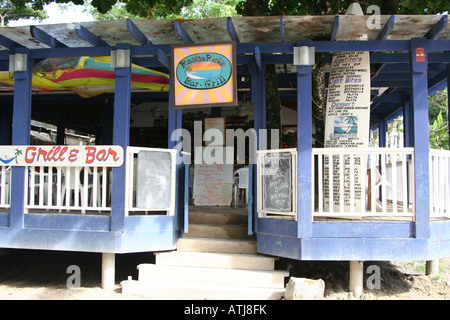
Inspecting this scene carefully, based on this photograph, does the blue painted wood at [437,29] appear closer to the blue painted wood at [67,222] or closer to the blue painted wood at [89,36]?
the blue painted wood at [89,36]

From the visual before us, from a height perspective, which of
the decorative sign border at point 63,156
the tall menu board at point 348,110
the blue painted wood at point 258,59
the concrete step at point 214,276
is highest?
the blue painted wood at point 258,59

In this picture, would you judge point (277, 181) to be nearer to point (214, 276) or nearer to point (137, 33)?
point (214, 276)

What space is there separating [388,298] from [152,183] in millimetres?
3531

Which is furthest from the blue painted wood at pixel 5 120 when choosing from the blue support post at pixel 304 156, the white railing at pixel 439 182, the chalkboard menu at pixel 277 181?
the white railing at pixel 439 182

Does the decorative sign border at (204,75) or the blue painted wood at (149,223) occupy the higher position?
the decorative sign border at (204,75)

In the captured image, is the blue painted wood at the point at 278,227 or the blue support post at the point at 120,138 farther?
the blue support post at the point at 120,138

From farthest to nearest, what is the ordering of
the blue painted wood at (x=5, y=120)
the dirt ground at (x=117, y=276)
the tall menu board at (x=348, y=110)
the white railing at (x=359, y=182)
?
1. the blue painted wood at (x=5, y=120)
2. the tall menu board at (x=348, y=110)
3. the dirt ground at (x=117, y=276)
4. the white railing at (x=359, y=182)

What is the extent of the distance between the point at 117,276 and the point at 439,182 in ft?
16.3

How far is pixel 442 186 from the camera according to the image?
5836mm

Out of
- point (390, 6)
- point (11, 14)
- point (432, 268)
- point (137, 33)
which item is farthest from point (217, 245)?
point (11, 14)

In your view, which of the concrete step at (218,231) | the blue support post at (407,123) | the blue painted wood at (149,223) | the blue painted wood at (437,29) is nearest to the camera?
the blue painted wood at (437,29)

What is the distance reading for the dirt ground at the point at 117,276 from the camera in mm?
5555

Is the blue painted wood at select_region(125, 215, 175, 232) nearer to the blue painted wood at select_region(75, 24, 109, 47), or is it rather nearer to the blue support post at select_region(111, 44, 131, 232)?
the blue support post at select_region(111, 44, 131, 232)

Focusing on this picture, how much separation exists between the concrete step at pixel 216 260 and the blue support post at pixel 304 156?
708mm
